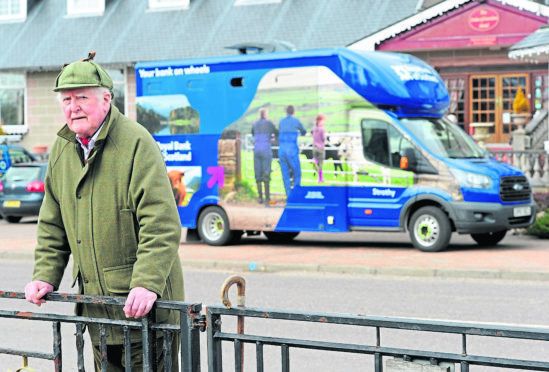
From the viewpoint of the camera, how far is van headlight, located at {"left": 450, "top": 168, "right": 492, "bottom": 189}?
48.5ft

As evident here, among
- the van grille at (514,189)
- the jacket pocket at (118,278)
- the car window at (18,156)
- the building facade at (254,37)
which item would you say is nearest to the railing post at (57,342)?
the jacket pocket at (118,278)

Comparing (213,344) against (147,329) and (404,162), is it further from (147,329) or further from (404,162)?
(404,162)

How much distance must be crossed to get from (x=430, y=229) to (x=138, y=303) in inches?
442

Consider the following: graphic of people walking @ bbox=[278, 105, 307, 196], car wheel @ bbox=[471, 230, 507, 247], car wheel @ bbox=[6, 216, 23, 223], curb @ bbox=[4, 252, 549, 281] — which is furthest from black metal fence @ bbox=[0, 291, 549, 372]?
car wheel @ bbox=[6, 216, 23, 223]

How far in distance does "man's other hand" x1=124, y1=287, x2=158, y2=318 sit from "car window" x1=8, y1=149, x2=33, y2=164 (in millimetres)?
22751

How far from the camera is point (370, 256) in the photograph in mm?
14594

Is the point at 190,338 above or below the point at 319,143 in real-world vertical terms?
below

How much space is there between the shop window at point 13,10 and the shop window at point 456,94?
15777 millimetres

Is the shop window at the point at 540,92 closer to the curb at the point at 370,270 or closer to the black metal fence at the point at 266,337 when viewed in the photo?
the curb at the point at 370,270

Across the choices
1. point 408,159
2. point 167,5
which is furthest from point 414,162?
point 167,5

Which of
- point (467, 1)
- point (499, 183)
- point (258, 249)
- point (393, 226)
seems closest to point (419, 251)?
point (393, 226)

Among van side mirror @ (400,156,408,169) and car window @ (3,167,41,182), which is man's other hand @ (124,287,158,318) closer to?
van side mirror @ (400,156,408,169)

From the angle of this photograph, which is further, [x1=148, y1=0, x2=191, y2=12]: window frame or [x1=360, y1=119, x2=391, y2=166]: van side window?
[x1=148, y1=0, x2=191, y2=12]: window frame

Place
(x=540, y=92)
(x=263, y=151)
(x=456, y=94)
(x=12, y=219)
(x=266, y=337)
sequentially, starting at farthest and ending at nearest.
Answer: (x=456, y=94) < (x=540, y=92) < (x=12, y=219) < (x=263, y=151) < (x=266, y=337)
